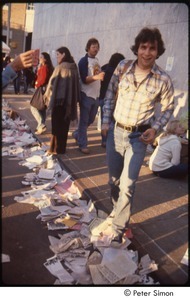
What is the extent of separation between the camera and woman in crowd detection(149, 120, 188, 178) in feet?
16.1

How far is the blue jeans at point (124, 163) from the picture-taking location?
2877mm

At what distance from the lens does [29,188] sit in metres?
4.32

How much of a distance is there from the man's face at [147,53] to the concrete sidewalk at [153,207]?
1.76 meters

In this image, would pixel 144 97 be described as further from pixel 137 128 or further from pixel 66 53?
pixel 66 53

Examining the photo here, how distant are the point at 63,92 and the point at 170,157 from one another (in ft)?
6.69

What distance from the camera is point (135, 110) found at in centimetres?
283

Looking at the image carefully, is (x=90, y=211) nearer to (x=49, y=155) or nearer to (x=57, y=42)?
(x=49, y=155)

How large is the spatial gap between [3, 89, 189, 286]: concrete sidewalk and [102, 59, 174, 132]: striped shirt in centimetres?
121

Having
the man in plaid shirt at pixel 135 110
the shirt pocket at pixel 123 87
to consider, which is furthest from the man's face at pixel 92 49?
the shirt pocket at pixel 123 87

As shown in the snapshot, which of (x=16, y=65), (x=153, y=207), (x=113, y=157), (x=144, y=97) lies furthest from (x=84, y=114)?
(x=16, y=65)

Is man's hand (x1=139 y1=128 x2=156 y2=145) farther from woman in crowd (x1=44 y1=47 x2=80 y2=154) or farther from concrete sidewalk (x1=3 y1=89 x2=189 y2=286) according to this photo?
woman in crowd (x1=44 y1=47 x2=80 y2=154)

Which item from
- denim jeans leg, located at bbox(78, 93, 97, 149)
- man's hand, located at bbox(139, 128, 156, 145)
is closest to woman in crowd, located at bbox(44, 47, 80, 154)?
denim jeans leg, located at bbox(78, 93, 97, 149)

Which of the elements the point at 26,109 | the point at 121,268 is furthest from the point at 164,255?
the point at 26,109

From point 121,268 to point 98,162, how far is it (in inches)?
118
